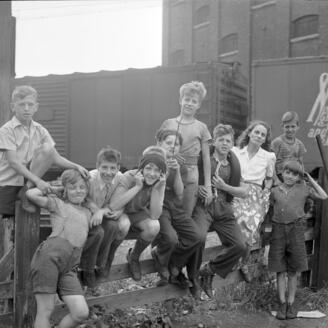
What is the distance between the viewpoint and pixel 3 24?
3660mm

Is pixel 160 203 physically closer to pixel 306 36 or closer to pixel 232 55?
pixel 306 36

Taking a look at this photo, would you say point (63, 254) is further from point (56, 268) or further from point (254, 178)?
point (254, 178)

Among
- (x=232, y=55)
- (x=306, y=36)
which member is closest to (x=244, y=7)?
(x=232, y=55)

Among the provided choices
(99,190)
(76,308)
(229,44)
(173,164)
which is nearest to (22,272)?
(76,308)

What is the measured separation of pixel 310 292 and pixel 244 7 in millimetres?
19126

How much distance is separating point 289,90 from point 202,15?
15.8m

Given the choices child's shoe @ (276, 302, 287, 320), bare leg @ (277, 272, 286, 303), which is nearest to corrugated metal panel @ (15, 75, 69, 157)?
bare leg @ (277, 272, 286, 303)

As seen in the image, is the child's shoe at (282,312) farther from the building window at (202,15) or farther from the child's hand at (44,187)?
the building window at (202,15)

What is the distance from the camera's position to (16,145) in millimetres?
3641

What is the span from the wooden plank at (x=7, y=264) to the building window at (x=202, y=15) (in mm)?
22628

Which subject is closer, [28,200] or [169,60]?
[28,200]

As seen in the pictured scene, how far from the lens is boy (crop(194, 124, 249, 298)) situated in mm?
4531

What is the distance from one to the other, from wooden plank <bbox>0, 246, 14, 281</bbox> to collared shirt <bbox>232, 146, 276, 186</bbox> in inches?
93.7

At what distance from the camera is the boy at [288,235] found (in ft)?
16.5
